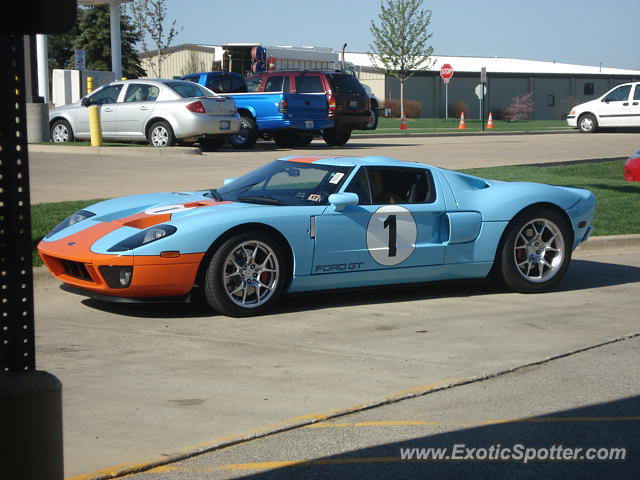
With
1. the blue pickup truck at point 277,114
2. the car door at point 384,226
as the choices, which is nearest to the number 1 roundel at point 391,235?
the car door at point 384,226

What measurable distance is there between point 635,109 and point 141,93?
1885 centimetres

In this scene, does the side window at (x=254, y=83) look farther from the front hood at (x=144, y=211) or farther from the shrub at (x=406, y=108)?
the shrub at (x=406, y=108)

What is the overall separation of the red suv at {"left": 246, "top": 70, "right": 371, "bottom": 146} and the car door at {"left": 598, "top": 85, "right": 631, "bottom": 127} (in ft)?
42.9

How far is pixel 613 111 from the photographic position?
32.7 m

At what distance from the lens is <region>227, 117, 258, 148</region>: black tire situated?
21578mm

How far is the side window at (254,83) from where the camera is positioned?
22.7 metres

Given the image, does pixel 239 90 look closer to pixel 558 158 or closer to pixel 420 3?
pixel 558 158

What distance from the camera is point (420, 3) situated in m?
54.1

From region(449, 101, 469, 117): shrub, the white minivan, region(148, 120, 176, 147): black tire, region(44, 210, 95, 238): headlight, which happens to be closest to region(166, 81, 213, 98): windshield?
region(148, 120, 176, 147): black tire

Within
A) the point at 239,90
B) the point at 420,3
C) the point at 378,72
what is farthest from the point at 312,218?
the point at 378,72

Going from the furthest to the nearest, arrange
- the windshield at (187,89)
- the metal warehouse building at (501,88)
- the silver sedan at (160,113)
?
1. the metal warehouse building at (501,88)
2. the windshield at (187,89)
3. the silver sedan at (160,113)

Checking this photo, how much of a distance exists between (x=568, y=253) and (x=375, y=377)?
3.49 m

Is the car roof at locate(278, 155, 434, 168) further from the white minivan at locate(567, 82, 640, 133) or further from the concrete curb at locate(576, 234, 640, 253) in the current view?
the white minivan at locate(567, 82, 640, 133)

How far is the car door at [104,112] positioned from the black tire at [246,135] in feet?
9.06
